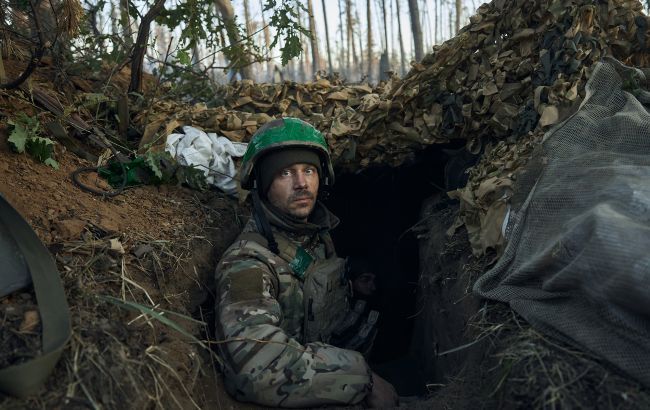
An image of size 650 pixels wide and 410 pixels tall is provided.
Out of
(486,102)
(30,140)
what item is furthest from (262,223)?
(486,102)

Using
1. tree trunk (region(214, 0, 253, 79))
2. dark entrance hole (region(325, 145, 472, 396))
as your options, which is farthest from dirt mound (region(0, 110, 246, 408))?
tree trunk (region(214, 0, 253, 79))

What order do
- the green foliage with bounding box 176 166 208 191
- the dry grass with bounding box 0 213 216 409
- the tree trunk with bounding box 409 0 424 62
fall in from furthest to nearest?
1. the tree trunk with bounding box 409 0 424 62
2. the green foliage with bounding box 176 166 208 191
3. the dry grass with bounding box 0 213 216 409

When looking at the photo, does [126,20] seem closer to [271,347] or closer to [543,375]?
[271,347]

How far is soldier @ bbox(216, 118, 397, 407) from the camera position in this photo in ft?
8.72

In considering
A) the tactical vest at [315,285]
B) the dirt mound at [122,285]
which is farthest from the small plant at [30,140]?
the tactical vest at [315,285]

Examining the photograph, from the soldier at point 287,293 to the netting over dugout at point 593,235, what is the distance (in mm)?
916

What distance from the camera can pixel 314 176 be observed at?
371 cm

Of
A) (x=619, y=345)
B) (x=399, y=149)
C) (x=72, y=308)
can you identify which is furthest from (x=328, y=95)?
(x=619, y=345)

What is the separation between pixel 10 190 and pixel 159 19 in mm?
2245

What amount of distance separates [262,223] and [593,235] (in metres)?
2.04

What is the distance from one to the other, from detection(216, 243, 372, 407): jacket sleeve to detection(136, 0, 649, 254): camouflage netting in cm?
104

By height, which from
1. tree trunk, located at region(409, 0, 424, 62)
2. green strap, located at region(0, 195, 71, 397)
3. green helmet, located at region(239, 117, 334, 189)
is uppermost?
tree trunk, located at region(409, 0, 424, 62)

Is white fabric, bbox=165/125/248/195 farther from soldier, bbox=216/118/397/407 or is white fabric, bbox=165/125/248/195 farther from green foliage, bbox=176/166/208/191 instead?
soldier, bbox=216/118/397/407

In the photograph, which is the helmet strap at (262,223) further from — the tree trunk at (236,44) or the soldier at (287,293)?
the tree trunk at (236,44)
